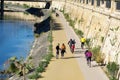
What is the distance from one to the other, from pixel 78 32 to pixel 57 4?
69.5m

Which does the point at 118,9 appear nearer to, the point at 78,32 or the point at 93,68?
the point at 93,68

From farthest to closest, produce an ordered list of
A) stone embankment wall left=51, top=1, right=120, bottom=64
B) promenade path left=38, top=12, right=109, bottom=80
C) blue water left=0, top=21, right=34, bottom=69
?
blue water left=0, top=21, right=34, bottom=69 < stone embankment wall left=51, top=1, right=120, bottom=64 < promenade path left=38, top=12, right=109, bottom=80

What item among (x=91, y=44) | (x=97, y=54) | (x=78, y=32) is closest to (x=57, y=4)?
(x=78, y=32)

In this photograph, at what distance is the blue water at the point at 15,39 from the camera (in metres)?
52.1

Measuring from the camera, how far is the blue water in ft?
171

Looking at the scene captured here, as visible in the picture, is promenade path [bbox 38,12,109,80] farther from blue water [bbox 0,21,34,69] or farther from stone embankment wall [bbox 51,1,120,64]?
blue water [bbox 0,21,34,69]

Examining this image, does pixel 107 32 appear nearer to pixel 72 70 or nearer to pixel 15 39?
pixel 72 70

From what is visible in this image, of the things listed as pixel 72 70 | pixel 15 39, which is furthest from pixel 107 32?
pixel 15 39

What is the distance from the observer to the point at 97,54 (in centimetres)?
3444

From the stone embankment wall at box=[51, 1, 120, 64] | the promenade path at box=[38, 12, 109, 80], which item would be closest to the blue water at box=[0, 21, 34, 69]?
the promenade path at box=[38, 12, 109, 80]

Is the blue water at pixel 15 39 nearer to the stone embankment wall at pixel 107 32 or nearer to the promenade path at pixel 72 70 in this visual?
the promenade path at pixel 72 70

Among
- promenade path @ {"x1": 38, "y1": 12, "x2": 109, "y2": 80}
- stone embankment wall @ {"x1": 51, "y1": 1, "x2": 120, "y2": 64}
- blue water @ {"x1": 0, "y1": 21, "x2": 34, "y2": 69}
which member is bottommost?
blue water @ {"x1": 0, "y1": 21, "x2": 34, "y2": 69}

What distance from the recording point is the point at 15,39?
69.8 metres

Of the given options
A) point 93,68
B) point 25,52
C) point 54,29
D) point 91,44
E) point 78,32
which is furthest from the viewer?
point 54,29
